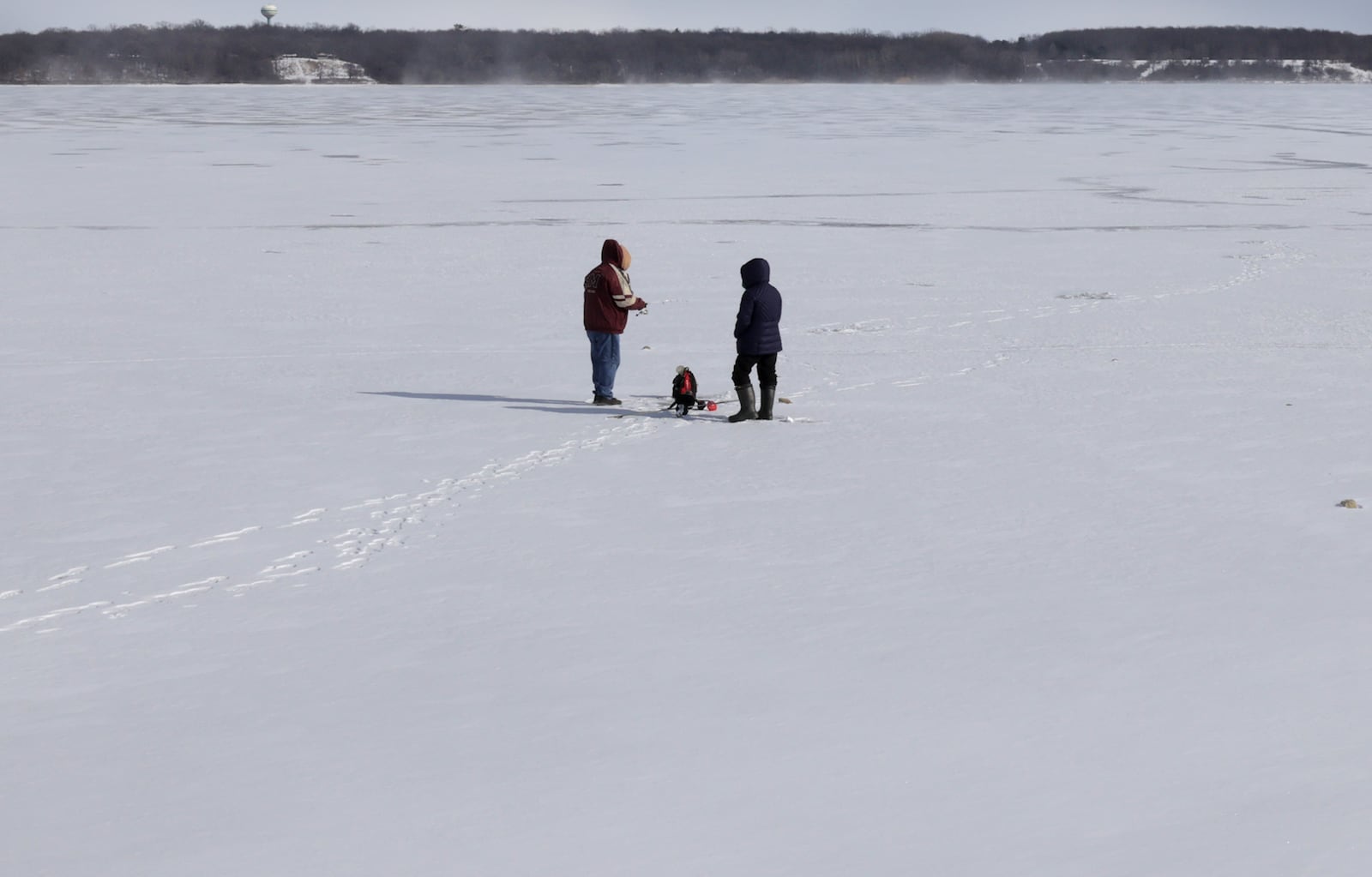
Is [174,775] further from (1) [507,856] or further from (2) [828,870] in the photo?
(2) [828,870]

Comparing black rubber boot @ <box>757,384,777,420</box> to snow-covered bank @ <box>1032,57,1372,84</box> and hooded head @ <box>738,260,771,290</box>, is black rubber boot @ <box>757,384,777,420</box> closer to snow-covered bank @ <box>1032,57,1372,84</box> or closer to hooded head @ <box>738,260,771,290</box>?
hooded head @ <box>738,260,771,290</box>

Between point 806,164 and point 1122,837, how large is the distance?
29.4 m

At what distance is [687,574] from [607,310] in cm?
380

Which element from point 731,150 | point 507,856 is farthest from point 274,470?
point 731,150

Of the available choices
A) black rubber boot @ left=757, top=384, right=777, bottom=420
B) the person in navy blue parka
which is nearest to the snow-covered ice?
black rubber boot @ left=757, top=384, right=777, bottom=420

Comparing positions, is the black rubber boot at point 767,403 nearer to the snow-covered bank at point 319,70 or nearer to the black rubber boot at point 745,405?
the black rubber boot at point 745,405

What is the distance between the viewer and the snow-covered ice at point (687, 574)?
4195 millimetres

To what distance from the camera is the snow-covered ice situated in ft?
13.8

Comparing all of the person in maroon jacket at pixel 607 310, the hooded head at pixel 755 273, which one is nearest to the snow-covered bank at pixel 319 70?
the person in maroon jacket at pixel 607 310

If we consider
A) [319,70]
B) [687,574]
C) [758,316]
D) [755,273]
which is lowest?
[687,574]

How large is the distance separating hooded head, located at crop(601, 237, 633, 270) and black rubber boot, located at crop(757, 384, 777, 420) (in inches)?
46.8

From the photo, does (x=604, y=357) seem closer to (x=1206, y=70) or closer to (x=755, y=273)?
(x=755, y=273)

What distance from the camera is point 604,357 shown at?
10.1m

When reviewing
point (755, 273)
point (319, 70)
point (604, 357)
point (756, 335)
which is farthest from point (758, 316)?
point (319, 70)
